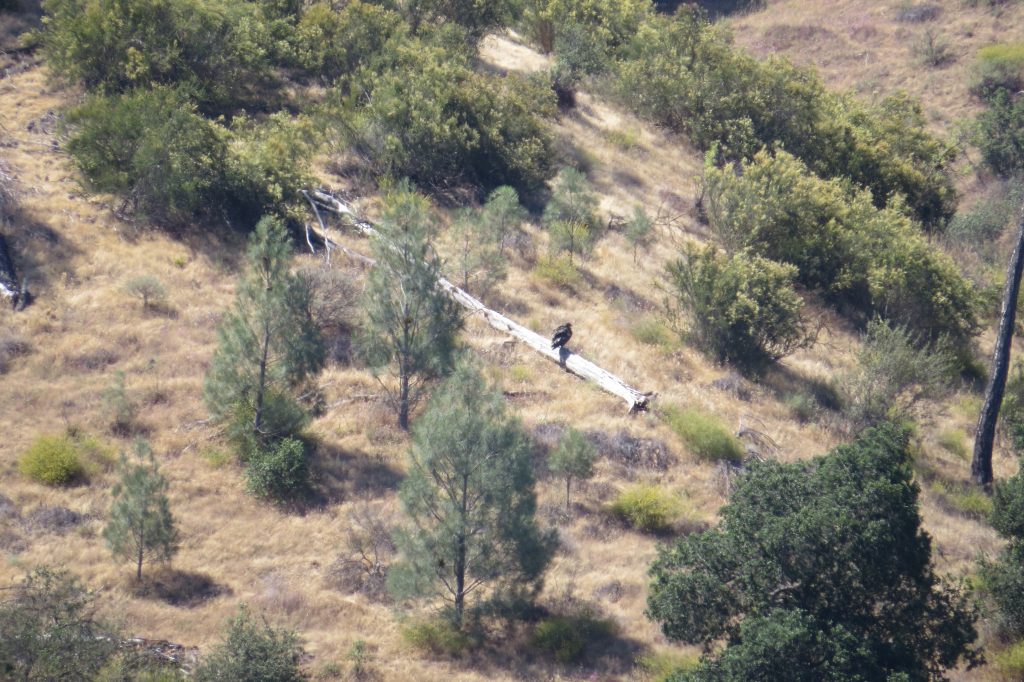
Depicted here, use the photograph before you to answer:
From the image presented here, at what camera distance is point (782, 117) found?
29.8m

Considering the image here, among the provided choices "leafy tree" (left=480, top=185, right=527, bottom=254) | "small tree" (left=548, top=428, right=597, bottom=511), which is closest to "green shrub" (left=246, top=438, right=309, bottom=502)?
"small tree" (left=548, top=428, right=597, bottom=511)

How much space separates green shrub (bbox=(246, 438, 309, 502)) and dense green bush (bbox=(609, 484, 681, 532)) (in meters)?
5.26

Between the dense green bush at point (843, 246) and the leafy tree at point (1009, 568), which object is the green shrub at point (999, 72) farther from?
the leafy tree at point (1009, 568)

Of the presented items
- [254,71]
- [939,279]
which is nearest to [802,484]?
[939,279]

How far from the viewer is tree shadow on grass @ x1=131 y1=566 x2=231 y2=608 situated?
12.8 metres

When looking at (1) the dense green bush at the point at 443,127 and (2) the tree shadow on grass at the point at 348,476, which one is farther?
(1) the dense green bush at the point at 443,127

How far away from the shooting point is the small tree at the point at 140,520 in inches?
504

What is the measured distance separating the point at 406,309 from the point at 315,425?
106 inches

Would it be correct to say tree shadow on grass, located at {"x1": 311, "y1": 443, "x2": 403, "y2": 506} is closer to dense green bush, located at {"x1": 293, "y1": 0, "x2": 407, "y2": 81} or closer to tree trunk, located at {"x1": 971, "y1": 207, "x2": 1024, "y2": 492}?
tree trunk, located at {"x1": 971, "y1": 207, "x2": 1024, "y2": 492}

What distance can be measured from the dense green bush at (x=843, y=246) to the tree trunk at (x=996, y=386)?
394cm

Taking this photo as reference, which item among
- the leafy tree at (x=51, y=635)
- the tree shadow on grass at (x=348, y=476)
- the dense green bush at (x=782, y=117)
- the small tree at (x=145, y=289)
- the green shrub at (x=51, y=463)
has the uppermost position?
the dense green bush at (x=782, y=117)

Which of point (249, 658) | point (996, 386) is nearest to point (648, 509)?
point (249, 658)

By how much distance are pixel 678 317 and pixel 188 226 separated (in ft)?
38.3

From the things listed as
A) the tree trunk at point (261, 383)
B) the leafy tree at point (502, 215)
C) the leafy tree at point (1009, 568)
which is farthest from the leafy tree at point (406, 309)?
the leafy tree at point (1009, 568)
